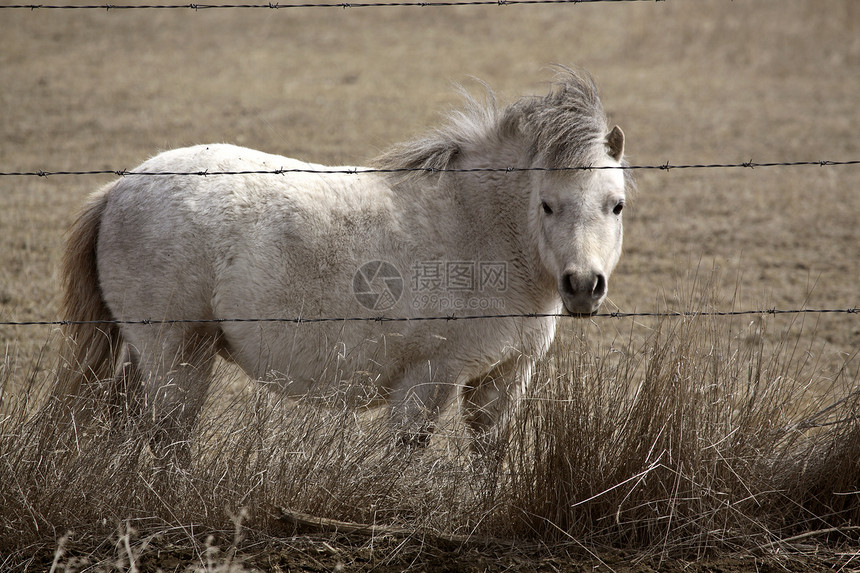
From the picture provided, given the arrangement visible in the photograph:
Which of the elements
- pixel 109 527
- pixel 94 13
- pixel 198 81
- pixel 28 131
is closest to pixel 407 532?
pixel 109 527

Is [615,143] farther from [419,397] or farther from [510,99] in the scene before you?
[419,397]

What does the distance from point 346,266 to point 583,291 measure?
120cm

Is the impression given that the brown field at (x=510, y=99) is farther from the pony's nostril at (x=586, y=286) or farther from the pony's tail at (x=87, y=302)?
the pony's tail at (x=87, y=302)

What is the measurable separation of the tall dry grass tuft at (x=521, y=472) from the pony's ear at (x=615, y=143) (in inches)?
38.9

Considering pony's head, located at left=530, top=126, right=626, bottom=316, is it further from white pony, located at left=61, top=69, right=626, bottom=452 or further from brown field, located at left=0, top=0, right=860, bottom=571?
brown field, located at left=0, top=0, right=860, bottom=571

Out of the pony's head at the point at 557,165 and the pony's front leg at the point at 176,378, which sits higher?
the pony's head at the point at 557,165

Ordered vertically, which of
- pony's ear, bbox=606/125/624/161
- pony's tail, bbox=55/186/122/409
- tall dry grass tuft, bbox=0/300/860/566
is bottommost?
tall dry grass tuft, bbox=0/300/860/566

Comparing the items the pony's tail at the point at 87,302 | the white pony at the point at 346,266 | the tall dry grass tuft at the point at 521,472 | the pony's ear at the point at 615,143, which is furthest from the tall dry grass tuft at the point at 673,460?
the pony's tail at the point at 87,302

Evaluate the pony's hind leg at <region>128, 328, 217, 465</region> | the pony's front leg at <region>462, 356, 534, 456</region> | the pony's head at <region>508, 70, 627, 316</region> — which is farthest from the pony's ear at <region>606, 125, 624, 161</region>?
the pony's hind leg at <region>128, 328, 217, 465</region>

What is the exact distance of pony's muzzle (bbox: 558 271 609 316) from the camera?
351cm

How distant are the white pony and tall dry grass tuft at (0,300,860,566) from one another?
1.34ft

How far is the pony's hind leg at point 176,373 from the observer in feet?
11.7

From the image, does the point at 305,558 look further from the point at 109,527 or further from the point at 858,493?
the point at 858,493

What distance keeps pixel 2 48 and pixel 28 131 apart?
5.94 metres
